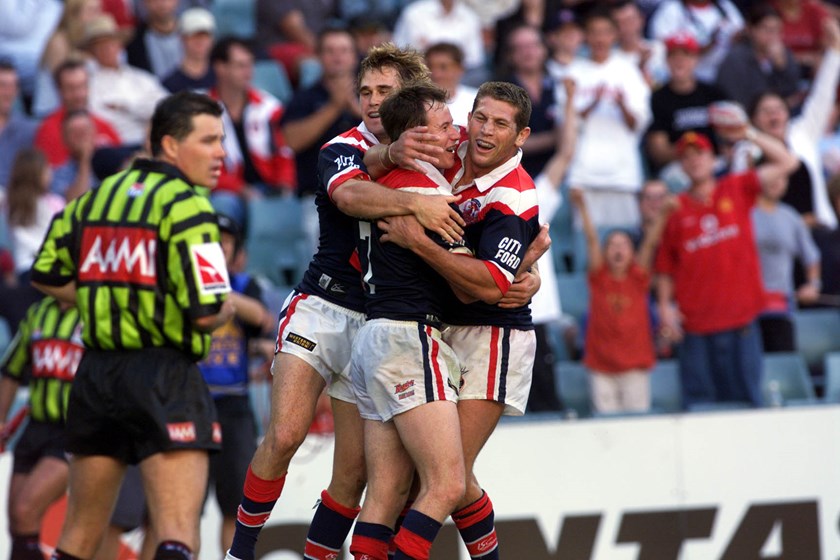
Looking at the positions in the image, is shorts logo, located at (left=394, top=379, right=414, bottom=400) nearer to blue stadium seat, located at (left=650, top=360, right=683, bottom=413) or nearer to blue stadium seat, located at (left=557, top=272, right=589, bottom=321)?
blue stadium seat, located at (left=650, top=360, right=683, bottom=413)

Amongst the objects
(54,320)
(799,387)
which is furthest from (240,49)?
(799,387)

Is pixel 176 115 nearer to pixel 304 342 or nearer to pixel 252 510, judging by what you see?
pixel 304 342

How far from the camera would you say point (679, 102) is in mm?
12375

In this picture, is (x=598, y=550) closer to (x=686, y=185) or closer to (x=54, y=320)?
(x=54, y=320)

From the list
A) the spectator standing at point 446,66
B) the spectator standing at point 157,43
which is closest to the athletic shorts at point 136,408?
the spectator standing at point 446,66

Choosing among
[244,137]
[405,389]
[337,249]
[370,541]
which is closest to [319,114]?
[244,137]

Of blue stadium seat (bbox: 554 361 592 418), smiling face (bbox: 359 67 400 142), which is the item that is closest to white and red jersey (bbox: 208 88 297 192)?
blue stadium seat (bbox: 554 361 592 418)

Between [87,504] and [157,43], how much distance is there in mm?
7026

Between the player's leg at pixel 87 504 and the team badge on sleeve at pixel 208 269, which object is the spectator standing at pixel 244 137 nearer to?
the team badge on sleeve at pixel 208 269

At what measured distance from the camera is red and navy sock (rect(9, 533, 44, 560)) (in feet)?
25.5

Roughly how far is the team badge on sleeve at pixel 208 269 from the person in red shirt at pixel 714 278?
4.85 metres

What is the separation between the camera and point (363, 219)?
5.70 meters

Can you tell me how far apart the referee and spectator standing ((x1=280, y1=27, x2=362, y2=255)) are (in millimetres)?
4267

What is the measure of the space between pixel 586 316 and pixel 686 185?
2.12 m
